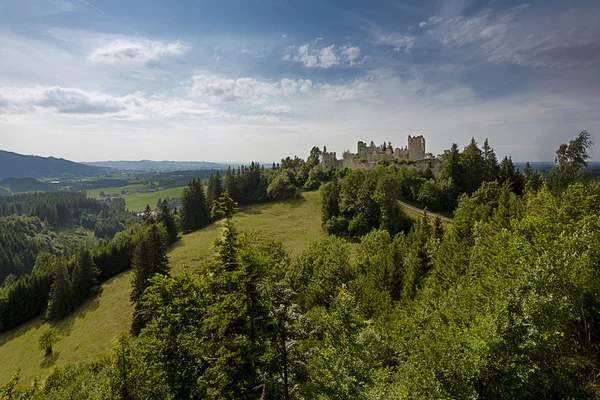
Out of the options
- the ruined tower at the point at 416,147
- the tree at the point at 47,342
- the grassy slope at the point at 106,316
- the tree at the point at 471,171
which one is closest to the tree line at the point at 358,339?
the grassy slope at the point at 106,316

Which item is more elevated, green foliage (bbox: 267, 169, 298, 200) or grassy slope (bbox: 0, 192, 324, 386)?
green foliage (bbox: 267, 169, 298, 200)

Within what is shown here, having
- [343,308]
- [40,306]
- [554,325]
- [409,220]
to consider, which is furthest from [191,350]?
[40,306]

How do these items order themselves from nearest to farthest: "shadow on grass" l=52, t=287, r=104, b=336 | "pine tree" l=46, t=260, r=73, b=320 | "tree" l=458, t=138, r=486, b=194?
"shadow on grass" l=52, t=287, r=104, b=336 → "pine tree" l=46, t=260, r=73, b=320 → "tree" l=458, t=138, r=486, b=194

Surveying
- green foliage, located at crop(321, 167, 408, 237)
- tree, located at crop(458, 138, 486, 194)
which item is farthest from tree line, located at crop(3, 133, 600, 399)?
tree, located at crop(458, 138, 486, 194)

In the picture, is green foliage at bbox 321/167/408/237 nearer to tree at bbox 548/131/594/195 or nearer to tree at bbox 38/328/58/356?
tree at bbox 548/131/594/195

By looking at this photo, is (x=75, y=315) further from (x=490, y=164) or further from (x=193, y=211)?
(x=490, y=164)

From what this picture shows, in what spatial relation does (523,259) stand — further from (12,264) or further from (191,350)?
(12,264)

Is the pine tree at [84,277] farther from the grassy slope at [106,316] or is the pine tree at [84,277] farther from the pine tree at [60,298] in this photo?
the grassy slope at [106,316]
